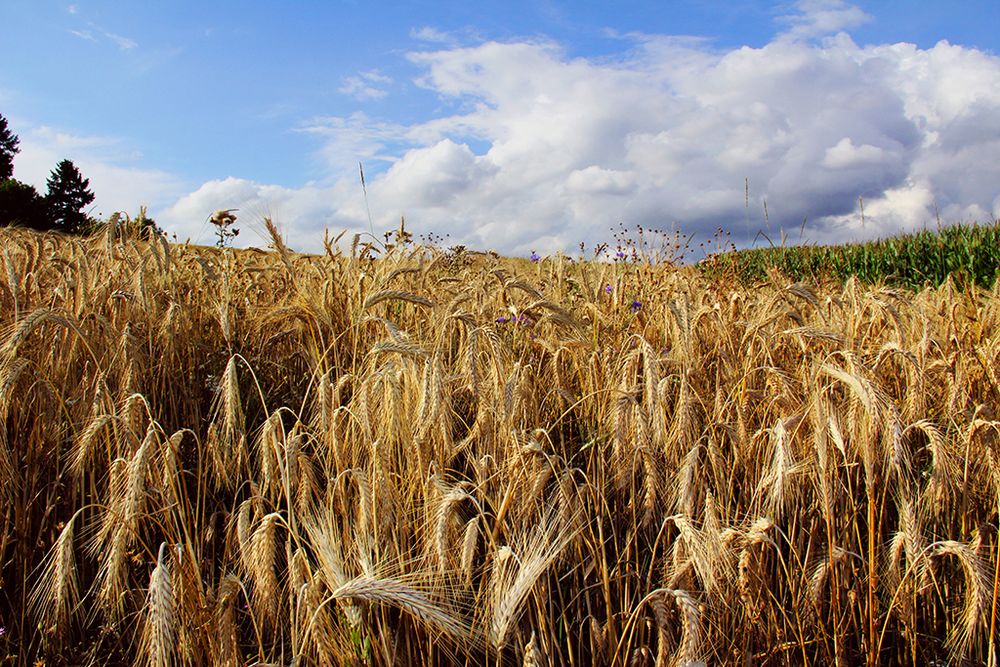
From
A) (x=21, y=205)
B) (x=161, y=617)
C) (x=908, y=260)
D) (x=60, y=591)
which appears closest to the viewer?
(x=161, y=617)

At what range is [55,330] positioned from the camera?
2.83 metres

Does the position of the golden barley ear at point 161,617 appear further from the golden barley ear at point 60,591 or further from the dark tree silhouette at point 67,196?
the dark tree silhouette at point 67,196

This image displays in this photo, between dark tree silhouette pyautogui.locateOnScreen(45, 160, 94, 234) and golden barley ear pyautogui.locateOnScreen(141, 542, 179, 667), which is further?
dark tree silhouette pyautogui.locateOnScreen(45, 160, 94, 234)

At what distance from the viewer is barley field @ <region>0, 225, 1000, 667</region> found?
5.75 feet

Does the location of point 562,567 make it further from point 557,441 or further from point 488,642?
point 557,441

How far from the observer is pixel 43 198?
33.5 metres

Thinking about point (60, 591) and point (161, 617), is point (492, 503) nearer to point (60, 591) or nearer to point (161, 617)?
point (161, 617)

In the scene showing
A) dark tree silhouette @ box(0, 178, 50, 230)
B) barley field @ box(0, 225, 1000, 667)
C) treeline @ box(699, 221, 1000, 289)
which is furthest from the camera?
dark tree silhouette @ box(0, 178, 50, 230)

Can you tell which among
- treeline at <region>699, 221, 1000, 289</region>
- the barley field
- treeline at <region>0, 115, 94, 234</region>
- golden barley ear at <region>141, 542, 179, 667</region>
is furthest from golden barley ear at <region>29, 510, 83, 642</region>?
treeline at <region>0, 115, 94, 234</region>

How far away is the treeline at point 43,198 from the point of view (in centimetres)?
3066

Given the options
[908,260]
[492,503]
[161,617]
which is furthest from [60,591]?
[908,260]

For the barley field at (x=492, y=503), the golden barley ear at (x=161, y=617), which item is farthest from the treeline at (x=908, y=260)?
the golden barley ear at (x=161, y=617)

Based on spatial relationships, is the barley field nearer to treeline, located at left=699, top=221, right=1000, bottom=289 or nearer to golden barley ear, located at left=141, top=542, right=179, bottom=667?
golden barley ear, located at left=141, top=542, right=179, bottom=667

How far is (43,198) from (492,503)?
1535 inches
